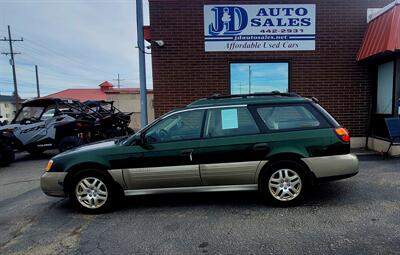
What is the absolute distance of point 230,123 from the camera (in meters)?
4.67

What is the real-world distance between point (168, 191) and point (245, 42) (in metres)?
5.66

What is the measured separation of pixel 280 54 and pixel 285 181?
531 centimetres

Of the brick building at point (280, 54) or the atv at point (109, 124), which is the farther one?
the atv at point (109, 124)

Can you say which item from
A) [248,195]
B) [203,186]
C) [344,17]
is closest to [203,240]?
[203,186]

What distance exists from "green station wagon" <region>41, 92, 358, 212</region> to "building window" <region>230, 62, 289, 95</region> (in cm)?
A: 454

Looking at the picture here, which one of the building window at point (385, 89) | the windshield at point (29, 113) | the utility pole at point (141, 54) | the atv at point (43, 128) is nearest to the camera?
the building window at point (385, 89)

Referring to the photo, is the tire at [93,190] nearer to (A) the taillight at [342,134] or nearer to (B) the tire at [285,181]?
(B) the tire at [285,181]

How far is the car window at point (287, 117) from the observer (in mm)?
4684

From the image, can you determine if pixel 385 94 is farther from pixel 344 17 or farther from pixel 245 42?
pixel 245 42

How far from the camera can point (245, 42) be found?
8805mm

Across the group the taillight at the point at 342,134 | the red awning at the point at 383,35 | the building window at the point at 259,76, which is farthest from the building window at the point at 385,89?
the taillight at the point at 342,134

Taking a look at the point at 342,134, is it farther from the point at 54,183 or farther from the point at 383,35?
the point at 383,35

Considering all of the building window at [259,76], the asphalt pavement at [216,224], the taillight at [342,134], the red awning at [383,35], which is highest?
the red awning at [383,35]

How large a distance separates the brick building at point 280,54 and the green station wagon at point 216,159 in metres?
4.45
